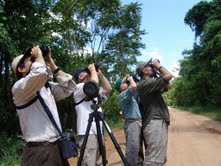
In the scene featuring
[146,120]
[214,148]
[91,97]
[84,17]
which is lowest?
[214,148]

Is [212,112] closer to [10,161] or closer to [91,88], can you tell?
[10,161]

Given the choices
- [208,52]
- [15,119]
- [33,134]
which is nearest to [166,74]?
[33,134]

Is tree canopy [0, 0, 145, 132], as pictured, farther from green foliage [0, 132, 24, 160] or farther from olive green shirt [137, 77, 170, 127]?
olive green shirt [137, 77, 170, 127]

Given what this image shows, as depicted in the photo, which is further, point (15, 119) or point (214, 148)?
point (214, 148)

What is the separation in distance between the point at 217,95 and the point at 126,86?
82.4ft

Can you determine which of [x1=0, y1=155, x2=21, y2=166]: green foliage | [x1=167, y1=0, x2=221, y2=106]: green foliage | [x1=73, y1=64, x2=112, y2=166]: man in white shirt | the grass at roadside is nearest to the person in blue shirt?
[x1=73, y1=64, x2=112, y2=166]: man in white shirt

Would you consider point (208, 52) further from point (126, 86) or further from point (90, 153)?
point (90, 153)

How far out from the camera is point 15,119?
9.60 m

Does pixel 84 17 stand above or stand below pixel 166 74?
above

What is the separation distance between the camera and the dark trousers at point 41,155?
9.97 ft

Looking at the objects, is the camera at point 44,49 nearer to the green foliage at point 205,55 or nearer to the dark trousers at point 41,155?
the dark trousers at point 41,155

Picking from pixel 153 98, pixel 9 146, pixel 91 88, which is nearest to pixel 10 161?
pixel 9 146

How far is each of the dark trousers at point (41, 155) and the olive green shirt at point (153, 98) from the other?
170 cm

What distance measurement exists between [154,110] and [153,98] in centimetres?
15
